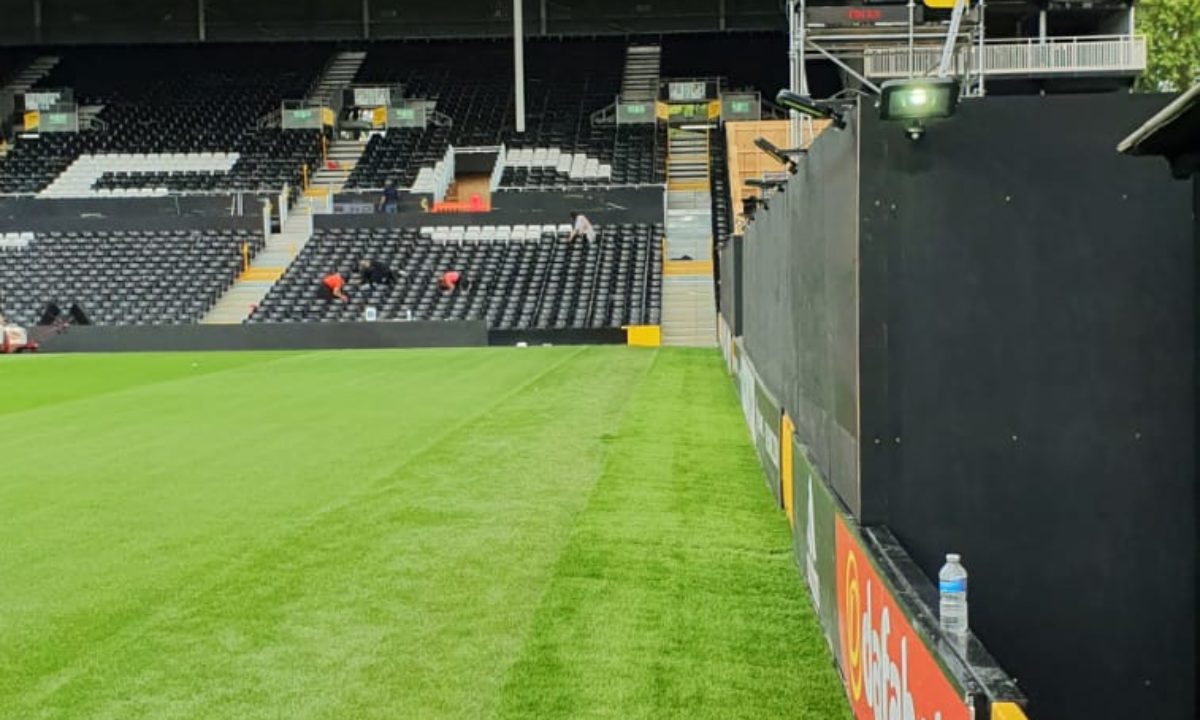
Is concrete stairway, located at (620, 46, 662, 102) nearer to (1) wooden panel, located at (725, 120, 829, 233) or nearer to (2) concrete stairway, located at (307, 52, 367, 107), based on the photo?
(1) wooden panel, located at (725, 120, 829, 233)

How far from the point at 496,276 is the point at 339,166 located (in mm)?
14085

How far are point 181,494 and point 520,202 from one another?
3202 centimetres

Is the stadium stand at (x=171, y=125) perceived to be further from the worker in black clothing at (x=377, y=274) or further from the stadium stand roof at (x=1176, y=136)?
the stadium stand roof at (x=1176, y=136)

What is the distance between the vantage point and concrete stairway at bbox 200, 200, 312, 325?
3828 cm

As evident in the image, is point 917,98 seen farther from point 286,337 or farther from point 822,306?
point 286,337

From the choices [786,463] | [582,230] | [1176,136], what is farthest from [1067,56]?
[1176,136]

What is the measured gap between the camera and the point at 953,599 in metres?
3.61

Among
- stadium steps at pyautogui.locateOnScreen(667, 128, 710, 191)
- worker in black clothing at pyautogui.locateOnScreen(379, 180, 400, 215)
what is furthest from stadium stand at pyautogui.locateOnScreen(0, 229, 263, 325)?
stadium steps at pyautogui.locateOnScreen(667, 128, 710, 191)

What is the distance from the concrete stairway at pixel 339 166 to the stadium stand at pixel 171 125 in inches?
27.6

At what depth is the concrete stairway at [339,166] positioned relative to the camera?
4847cm

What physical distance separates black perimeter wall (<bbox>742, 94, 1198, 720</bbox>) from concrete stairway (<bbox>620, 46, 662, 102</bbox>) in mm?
47260

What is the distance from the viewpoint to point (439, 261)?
39.3 metres

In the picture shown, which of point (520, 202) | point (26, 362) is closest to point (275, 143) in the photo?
point (520, 202)

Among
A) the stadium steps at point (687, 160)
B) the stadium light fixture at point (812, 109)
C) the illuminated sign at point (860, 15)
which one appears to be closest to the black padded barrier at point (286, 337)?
the illuminated sign at point (860, 15)
